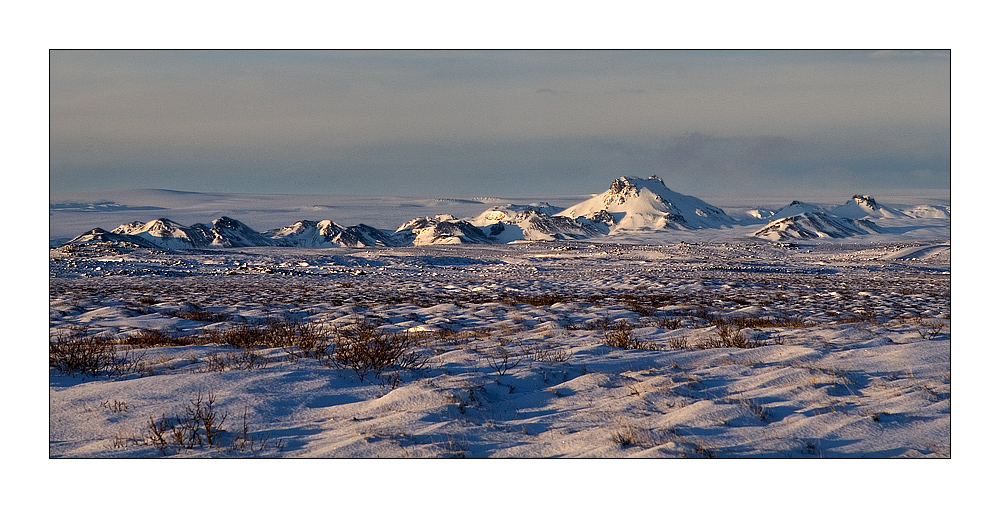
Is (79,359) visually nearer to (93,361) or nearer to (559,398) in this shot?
(93,361)

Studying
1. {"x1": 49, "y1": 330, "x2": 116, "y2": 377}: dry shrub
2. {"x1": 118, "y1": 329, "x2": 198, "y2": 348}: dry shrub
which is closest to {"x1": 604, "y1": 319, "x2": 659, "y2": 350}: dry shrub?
{"x1": 118, "y1": 329, "x2": 198, "y2": 348}: dry shrub

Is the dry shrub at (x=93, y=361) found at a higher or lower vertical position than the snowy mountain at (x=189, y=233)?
lower

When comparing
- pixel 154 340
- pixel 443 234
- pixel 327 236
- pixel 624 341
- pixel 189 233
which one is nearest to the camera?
pixel 624 341

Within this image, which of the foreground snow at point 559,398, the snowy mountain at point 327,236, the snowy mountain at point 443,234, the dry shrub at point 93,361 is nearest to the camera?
the foreground snow at point 559,398

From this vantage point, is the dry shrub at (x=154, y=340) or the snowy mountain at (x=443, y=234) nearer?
the dry shrub at (x=154, y=340)

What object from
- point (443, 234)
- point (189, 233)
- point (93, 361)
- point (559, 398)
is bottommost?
point (559, 398)

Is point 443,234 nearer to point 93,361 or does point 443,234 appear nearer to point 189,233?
point 189,233

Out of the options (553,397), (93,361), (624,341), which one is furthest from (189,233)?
(553,397)

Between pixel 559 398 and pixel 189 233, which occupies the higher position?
pixel 189 233

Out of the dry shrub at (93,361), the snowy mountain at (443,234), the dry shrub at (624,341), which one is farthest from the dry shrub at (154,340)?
the snowy mountain at (443,234)

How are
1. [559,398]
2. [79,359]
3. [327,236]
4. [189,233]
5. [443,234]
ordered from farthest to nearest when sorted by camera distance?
[443,234] < [327,236] < [189,233] < [79,359] < [559,398]

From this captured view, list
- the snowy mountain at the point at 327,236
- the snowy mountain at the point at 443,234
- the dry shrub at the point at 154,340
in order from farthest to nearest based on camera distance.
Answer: the snowy mountain at the point at 443,234
the snowy mountain at the point at 327,236
the dry shrub at the point at 154,340

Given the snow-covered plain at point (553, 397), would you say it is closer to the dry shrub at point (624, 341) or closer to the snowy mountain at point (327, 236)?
the dry shrub at point (624, 341)

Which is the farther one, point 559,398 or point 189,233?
point 189,233
